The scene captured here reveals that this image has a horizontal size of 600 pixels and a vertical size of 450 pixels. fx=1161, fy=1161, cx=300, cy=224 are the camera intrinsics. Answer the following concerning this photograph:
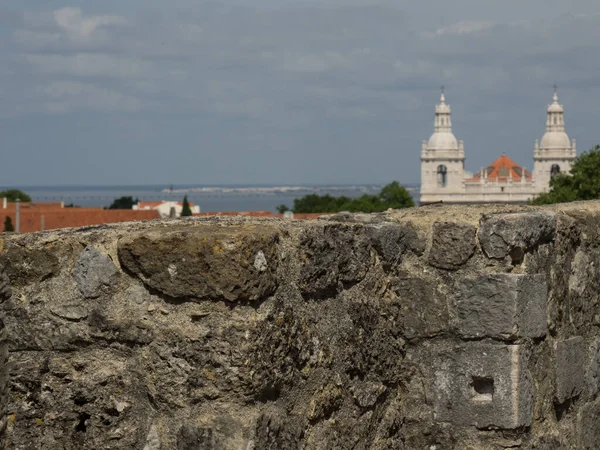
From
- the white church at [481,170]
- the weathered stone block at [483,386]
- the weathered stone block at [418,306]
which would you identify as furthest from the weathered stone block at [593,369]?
the white church at [481,170]

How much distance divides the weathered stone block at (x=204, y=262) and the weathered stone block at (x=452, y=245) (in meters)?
0.72

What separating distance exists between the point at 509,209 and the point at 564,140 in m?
121

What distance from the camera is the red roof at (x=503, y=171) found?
12527cm

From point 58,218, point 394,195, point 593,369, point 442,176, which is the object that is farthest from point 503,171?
point 593,369

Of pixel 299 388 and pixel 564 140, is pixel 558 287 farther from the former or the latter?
pixel 564 140

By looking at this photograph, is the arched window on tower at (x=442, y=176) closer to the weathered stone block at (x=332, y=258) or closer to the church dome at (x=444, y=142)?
the church dome at (x=444, y=142)

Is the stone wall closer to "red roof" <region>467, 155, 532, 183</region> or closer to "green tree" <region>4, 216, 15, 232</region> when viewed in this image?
"green tree" <region>4, 216, 15, 232</region>

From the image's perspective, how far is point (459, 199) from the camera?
11912 centimetres

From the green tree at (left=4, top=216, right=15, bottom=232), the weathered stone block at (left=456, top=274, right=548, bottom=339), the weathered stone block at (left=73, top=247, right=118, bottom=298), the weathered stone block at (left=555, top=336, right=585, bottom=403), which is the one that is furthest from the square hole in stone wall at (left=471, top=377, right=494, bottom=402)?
the green tree at (left=4, top=216, right=15, bottom=232)

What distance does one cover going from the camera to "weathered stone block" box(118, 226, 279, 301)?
2.31m

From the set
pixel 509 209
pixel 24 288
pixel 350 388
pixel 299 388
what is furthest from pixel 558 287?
pixel 24 288

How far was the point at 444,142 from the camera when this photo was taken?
12438 cm

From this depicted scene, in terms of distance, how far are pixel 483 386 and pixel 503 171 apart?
128393mm

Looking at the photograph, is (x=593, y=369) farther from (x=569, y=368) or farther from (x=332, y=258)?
(x=332, y=258)
